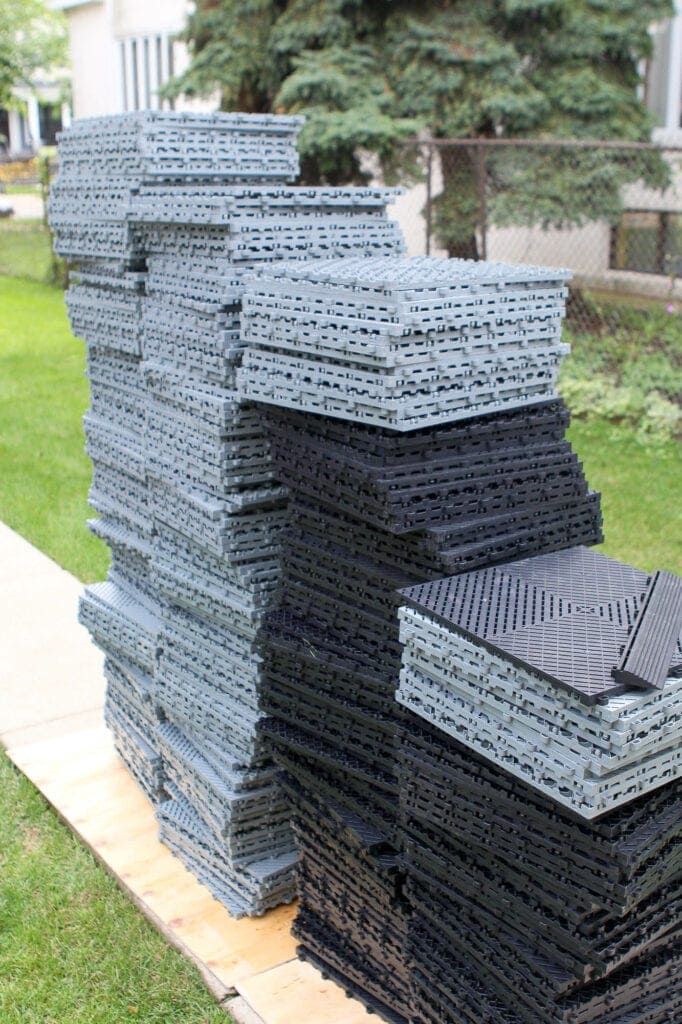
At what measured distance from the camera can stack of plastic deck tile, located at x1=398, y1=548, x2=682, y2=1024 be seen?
275 centimetres

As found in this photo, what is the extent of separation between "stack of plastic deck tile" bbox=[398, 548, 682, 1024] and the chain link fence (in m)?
9.06

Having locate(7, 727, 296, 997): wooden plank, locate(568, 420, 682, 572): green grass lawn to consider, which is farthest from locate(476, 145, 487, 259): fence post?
locate(7, 727, 296, 997): wooden plank

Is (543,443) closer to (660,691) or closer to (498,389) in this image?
(498,389)

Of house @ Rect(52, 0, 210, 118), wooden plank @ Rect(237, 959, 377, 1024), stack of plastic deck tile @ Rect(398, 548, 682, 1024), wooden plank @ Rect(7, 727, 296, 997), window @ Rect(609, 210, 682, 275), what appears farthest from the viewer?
house @ Rect(52, 0, 210, 118)

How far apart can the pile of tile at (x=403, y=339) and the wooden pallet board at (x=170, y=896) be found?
6.83ft

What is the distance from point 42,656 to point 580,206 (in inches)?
354

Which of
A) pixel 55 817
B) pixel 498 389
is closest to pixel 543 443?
pixel 498 389

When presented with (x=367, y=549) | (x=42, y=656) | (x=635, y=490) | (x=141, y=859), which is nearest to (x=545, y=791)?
(x=367, y=549)

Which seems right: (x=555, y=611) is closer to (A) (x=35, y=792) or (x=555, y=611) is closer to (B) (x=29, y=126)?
(A) (x=35, y=792)

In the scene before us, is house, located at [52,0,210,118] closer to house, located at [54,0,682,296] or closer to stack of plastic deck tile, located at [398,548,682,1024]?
house, located at [54,0,682,296]

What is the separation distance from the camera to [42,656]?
22.5 feet

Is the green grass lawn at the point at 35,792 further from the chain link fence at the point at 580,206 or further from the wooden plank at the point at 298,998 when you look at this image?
the chain link fence at the point at 580,206

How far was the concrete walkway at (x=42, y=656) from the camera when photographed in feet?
19.7

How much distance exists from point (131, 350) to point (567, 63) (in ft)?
34.9
